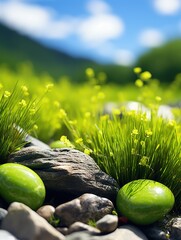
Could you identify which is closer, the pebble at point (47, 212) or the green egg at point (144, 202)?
the pebble at point (47, 212)

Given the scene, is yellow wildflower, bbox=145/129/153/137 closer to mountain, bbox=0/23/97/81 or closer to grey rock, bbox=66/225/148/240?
grey rock, bbox=66/225/148/240

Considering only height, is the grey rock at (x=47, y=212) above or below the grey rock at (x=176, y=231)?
above

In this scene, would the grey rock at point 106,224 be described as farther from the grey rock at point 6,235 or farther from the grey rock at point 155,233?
the grey rock at point 6,235

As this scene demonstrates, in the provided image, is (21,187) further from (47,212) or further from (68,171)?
(68,171)

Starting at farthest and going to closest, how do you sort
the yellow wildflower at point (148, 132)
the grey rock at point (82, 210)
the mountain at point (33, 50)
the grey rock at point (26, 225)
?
the mountain at point (33, 50) → the yellow wildflower at point (148, 132) → the grey rock at point (82, 210) → the grey rock at point (26, 225)

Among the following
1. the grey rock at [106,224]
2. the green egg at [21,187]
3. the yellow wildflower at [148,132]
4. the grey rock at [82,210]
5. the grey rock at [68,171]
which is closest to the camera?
the grey rock at [106,224]

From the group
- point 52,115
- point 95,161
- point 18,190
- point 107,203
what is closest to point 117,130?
point 95,161

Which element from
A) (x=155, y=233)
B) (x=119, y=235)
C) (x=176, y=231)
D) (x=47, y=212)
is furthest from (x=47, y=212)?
(x=176, y=231)

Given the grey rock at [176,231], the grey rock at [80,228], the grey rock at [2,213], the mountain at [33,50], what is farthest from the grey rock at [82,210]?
the mountain at [33,50]
